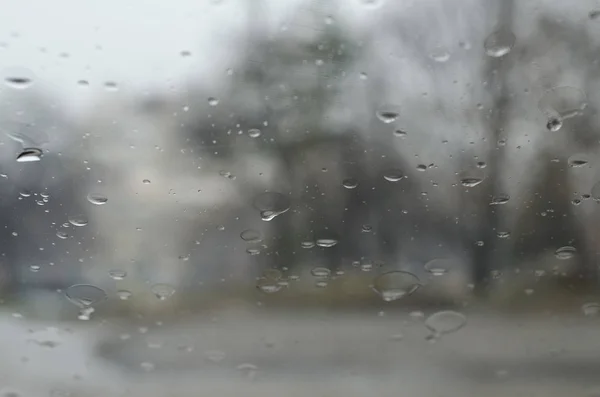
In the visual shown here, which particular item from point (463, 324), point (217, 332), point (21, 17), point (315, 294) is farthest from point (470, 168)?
point (21, 17)

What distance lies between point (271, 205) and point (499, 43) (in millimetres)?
667

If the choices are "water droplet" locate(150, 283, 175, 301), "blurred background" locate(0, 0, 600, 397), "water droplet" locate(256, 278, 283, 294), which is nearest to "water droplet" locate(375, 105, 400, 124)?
"blurred background" locate(0, 0, 600, 397)

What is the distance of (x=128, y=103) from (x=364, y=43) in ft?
1.88

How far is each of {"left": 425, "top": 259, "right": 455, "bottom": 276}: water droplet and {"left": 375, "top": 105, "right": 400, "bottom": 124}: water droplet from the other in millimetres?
360

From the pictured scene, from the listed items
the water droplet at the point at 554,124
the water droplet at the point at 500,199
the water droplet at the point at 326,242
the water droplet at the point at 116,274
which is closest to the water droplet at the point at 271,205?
the water droplet at the point at 326,242

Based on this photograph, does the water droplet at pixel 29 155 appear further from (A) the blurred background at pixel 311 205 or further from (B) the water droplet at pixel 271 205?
(B) the water droplet at pixel 271 205

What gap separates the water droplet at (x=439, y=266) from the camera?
1.37m

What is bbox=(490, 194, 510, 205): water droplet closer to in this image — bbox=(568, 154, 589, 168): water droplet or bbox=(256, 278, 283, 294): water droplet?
bbox=(568, 154, 589, 168): water droplet

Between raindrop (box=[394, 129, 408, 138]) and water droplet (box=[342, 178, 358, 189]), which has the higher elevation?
raindrop (box=[394, 129, 408, 138])

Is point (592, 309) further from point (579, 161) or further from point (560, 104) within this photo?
point (560, 104)

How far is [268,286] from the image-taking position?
1.36 metres

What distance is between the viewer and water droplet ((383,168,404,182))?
1346 millimetres

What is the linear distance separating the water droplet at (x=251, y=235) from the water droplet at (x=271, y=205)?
0.04m

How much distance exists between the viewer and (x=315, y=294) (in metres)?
1.36
